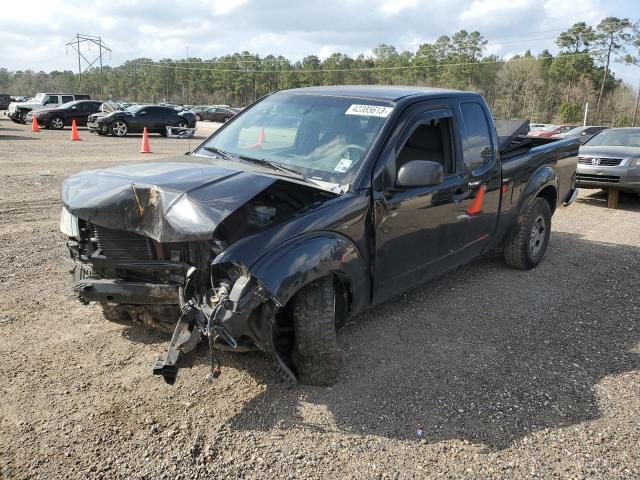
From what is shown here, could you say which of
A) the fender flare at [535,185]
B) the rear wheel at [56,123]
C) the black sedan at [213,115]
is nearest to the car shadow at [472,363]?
the fender flare at [535,185]

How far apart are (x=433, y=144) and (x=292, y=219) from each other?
1.74 m

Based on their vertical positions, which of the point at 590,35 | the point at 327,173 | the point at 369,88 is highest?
the point at 590,35

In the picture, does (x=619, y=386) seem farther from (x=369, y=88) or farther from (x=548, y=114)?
(x=548, y=114)

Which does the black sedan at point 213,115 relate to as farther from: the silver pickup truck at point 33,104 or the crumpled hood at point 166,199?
the crumpled hood at point 166,199

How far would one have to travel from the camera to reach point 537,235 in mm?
6152

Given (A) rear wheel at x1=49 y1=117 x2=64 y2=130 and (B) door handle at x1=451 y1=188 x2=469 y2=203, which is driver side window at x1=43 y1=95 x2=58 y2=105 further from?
(B) door handle at x1=451 y1=188 x2=469 y2=203

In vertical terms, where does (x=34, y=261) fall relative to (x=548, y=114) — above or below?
below

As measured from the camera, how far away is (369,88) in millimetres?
4617

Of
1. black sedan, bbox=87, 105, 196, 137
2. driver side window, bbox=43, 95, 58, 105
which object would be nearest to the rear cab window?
black sedan, bbox=87, 105, 196, 137

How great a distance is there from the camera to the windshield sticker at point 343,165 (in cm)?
377

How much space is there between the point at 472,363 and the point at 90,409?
2.60 meters

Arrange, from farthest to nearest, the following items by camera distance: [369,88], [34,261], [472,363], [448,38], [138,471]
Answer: [448,38], [34,261], [369,88], [472,363], [138,471]

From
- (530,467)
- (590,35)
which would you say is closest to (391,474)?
(530,467)

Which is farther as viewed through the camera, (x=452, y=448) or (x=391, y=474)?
(x=452, y=448)
